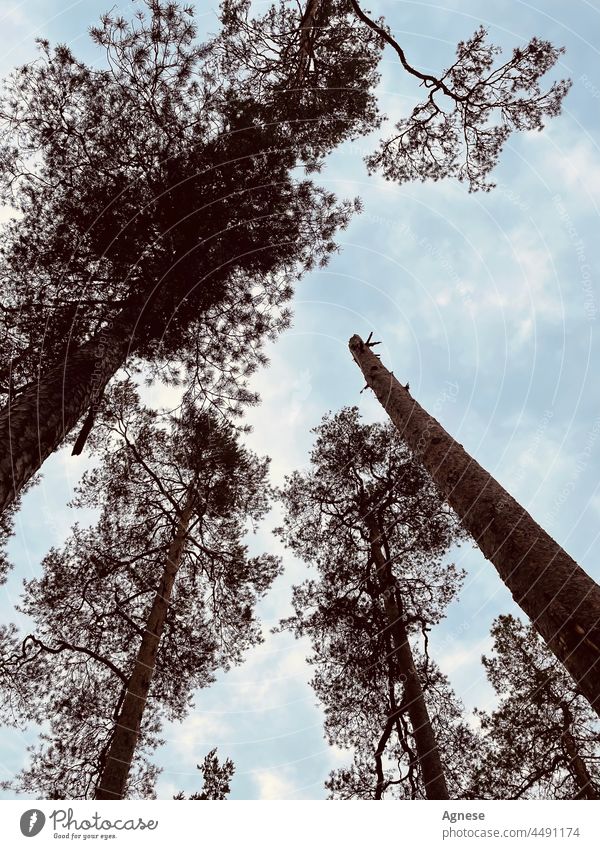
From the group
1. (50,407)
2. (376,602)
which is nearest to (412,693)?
(376,602)

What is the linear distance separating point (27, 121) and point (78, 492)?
256 inches

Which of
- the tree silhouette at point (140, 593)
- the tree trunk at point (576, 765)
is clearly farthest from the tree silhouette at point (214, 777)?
the tree trunk at point (576, 765)

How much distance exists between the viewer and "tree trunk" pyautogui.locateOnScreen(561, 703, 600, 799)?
716 centimetres

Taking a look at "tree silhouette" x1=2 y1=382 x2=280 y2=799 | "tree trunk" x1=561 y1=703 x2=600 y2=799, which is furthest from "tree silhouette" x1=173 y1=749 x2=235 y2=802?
"tree trunk" x1=561 y1=703 x2=600 y2=799

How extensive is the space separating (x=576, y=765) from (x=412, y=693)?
272 cm

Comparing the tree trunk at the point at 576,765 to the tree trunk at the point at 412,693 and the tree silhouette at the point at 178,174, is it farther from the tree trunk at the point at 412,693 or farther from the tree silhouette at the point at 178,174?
the tree silhouette at the point at 178,174

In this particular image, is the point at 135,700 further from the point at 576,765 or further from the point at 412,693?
the point at 576,765

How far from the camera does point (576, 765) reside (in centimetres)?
750

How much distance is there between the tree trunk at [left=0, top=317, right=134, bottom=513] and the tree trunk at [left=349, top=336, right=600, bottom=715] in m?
4.13

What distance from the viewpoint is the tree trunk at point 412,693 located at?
6934 mm

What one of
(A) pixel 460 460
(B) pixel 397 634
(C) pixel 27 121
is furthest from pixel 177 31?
(B) pixel 397 634

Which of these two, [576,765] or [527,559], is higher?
[527,559]

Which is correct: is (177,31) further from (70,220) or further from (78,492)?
(78,492)

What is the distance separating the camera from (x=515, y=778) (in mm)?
7562
